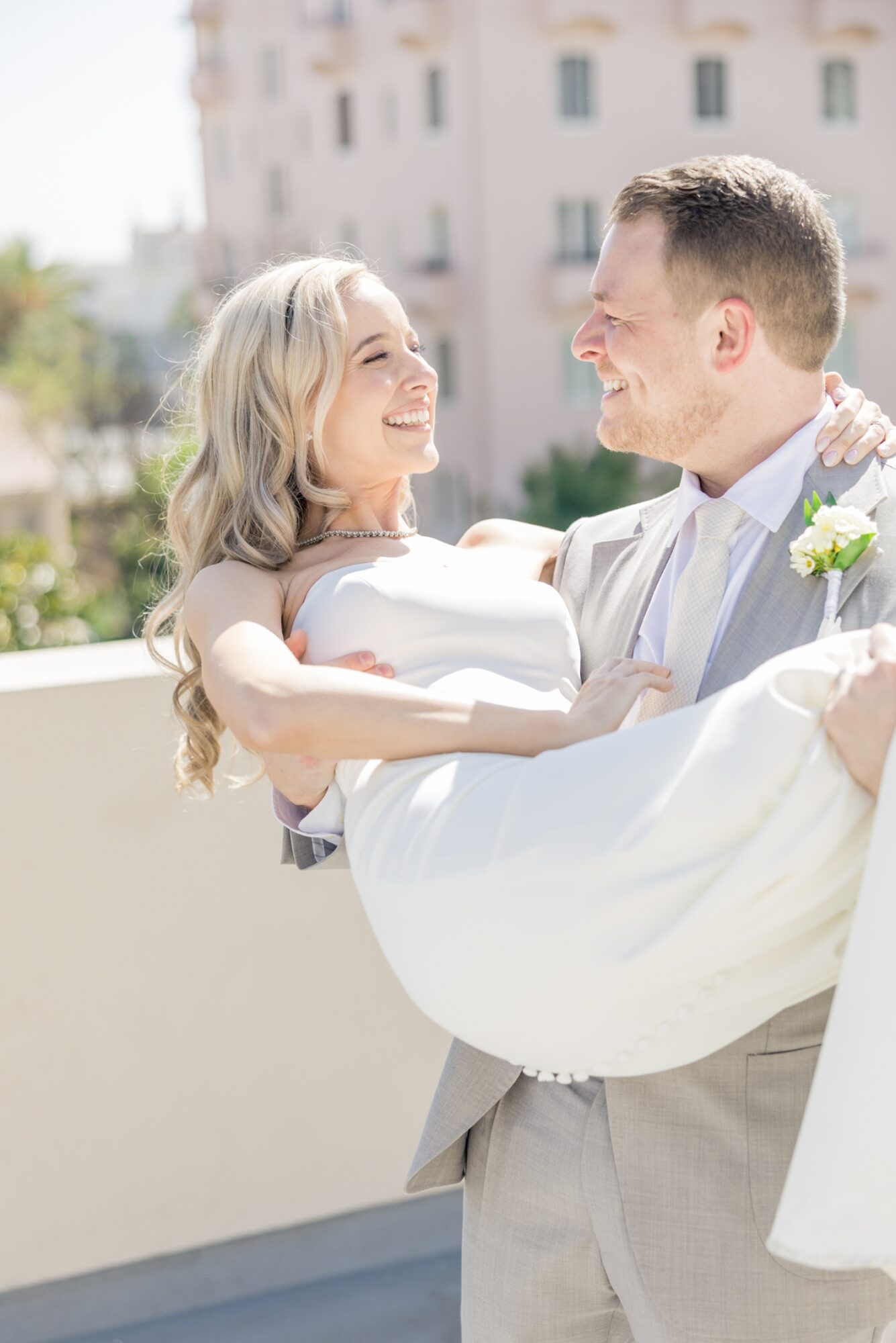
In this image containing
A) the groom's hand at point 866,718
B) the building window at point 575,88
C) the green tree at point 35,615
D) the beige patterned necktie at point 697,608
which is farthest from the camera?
the building window at point 575,88

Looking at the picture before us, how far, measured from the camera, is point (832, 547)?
5.42 ft

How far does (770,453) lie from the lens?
6.21 feet

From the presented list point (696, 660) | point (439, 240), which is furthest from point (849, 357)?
point (696, 660)

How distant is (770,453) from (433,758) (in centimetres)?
65

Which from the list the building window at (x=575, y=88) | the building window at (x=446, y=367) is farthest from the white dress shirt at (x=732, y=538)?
the building window at (x=575, y=88)

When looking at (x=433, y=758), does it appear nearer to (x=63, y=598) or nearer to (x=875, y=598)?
(x=875, y=598)

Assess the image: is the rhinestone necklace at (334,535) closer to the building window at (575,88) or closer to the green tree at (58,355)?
the building window at (575,88)

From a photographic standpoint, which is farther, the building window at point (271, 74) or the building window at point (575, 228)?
the building window at point (271, 74)

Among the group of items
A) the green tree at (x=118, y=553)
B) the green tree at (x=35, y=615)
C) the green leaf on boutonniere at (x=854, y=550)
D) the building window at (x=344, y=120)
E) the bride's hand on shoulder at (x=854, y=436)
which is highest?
the building window at (x=344, y=120)

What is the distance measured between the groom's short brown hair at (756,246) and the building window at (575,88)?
88.4 ft

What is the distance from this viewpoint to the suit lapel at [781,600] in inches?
67.5

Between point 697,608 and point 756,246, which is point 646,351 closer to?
point 756,246

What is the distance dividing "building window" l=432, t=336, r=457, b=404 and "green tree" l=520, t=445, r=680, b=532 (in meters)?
2.67

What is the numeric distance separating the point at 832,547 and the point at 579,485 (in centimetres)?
2458
